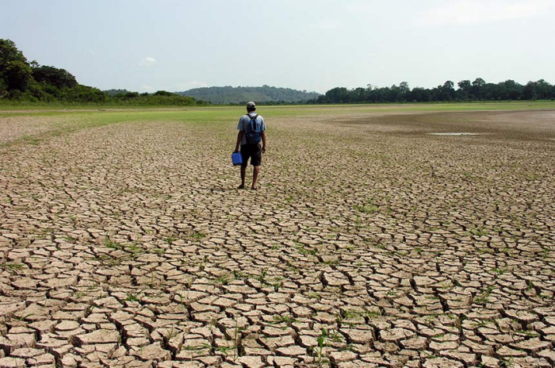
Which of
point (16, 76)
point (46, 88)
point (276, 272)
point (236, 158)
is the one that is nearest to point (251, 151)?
point (236, 158)

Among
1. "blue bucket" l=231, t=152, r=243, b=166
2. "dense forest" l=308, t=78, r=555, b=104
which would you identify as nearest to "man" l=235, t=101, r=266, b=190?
"blue bucket" l=231, t=152, r=243, b=166

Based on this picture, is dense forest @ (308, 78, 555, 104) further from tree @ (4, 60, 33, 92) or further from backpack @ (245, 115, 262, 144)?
backpack @ (245, 115, 262, 144)

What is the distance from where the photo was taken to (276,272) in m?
5.49

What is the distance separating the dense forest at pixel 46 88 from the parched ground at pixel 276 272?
68597 millimetres

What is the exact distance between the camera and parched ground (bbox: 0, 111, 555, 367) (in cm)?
385

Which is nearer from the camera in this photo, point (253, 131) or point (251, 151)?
point (253, 131)

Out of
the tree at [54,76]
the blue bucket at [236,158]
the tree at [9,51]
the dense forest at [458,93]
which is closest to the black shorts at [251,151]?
the blue bucket at [236,158]

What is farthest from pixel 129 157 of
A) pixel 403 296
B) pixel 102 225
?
pixel 403 296

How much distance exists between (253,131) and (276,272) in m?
4.94

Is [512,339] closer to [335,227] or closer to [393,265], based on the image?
[393,265]

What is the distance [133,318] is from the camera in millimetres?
4289

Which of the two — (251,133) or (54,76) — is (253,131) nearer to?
(251,133)

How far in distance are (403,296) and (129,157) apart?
12.8 meters

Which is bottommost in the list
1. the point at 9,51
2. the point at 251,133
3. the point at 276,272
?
the point at 276,272
